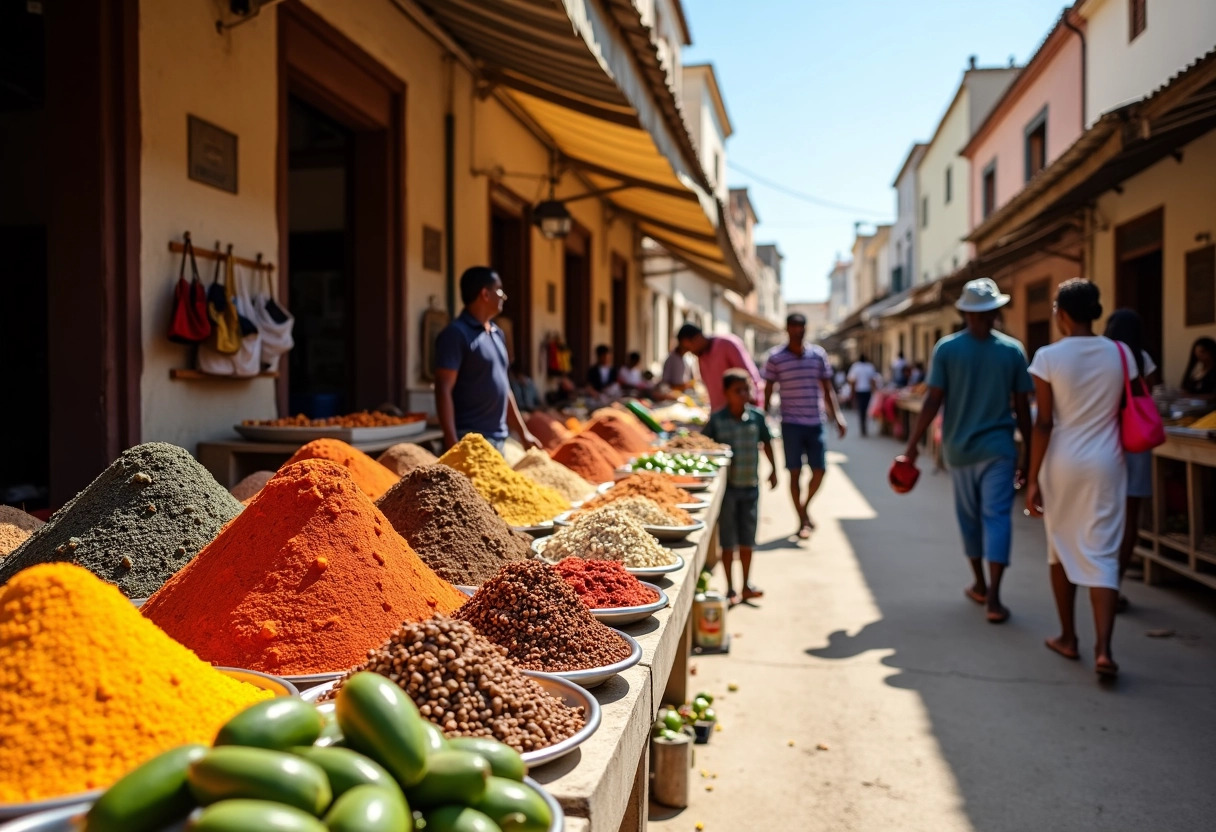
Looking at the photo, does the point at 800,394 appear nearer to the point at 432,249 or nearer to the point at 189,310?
the point at 432,249

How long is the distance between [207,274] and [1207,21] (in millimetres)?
8207

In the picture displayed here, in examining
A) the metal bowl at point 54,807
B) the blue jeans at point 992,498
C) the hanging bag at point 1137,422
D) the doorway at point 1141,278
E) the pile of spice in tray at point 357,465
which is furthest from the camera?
the doorway at point 1141,278

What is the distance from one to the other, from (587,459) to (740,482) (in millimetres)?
1219

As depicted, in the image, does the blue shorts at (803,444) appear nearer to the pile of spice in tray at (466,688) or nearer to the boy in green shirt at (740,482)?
the boy in green shirt at (740,482)

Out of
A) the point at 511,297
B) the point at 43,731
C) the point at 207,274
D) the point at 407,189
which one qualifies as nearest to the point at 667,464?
the point at 207,274

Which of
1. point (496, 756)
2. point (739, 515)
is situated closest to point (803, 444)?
point (739, 515)

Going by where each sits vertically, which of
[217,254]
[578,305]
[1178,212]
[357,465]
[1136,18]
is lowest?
[357,465]

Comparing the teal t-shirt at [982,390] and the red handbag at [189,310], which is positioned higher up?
the red handbag at [189,310]

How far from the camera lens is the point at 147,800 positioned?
84cm

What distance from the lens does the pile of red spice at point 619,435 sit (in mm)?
5043

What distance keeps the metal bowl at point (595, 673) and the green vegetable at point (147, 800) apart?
617mm

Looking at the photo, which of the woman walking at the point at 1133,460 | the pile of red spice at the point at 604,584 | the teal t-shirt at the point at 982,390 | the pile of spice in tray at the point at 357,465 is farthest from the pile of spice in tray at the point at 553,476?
the woman walking at the point at 1133,460

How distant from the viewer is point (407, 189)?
19.4 feet

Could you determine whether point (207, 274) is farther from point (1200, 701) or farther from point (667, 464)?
point (1200, 701)
